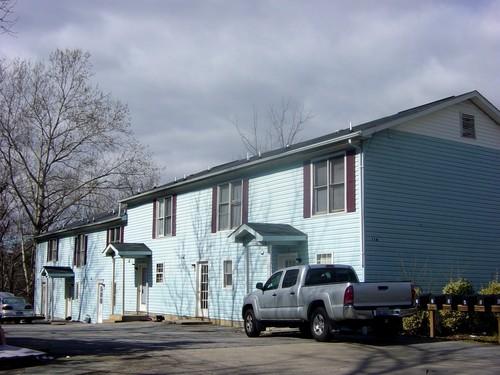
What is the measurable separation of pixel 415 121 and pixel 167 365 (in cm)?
1256

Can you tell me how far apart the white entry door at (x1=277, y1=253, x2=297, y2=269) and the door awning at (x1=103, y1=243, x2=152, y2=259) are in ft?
34.1

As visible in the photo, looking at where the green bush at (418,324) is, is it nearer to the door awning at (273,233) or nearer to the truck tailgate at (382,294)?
the truck tailgate at (382,294)

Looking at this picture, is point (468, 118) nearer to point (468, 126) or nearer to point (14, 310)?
point (468, 126)

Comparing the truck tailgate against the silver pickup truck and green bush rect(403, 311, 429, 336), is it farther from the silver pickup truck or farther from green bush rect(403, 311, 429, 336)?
green bush rect(403, 311, 429, 336)

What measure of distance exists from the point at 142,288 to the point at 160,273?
2.16 meters

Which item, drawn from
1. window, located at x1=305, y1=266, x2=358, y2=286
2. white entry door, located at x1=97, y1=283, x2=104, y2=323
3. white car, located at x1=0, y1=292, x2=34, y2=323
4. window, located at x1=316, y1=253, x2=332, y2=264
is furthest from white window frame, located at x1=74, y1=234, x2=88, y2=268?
window, located at x1=305, y1=266, x2=358, y2=286

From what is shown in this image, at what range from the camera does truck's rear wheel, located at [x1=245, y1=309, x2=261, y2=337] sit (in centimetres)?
1765

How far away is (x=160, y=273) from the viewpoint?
98.1 ft

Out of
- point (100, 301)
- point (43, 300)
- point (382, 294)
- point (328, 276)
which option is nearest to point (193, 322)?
point (328, 276)

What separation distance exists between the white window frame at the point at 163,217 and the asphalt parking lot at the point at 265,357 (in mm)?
12957

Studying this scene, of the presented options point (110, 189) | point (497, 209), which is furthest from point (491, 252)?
point (110, 189)

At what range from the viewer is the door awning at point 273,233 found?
20.5 metres

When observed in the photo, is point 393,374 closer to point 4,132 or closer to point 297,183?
point 297,183

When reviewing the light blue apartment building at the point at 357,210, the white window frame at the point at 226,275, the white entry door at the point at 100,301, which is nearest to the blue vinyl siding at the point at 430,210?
the light blue apartment building at the point at 357,210
